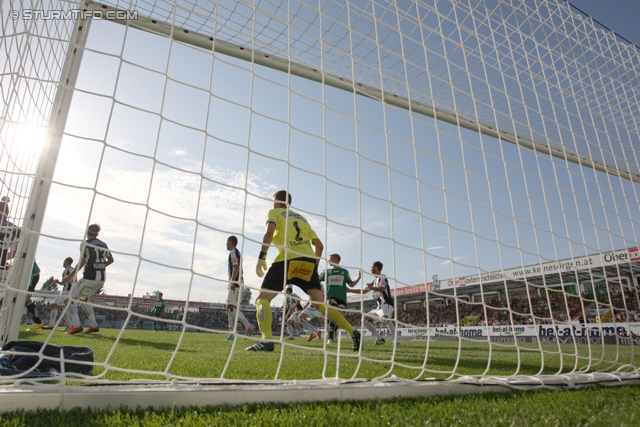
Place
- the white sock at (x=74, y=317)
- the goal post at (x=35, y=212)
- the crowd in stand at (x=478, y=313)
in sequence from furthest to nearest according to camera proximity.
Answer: the crowd in stand at (x=478, y=313), the white sock at (x=74, y=317), the goal post at (x=35, y=212)

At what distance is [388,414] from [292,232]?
253cm

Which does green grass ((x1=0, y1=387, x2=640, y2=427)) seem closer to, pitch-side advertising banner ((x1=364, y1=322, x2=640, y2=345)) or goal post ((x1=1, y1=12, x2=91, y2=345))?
goal post ((x1=1, y1=12, x2=91, y2=345))

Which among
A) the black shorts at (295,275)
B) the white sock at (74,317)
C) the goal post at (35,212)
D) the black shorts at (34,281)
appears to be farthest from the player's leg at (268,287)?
the black shorts at (34,281)

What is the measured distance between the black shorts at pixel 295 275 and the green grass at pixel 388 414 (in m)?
2.16

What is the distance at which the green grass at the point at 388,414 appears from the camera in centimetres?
139

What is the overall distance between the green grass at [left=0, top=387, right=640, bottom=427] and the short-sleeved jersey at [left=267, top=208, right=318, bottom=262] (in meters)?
2.23

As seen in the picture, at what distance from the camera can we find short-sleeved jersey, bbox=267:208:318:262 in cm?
397

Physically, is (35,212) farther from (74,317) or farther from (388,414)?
(74,317)

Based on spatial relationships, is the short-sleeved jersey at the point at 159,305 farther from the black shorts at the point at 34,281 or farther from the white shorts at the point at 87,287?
the white shorts at the point at 87,287

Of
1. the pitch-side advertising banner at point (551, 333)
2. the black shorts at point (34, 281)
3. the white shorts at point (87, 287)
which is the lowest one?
the pitch-side advertising banner at point (551, 333)

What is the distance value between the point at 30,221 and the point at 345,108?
285 centimetres

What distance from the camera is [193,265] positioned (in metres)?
2.29

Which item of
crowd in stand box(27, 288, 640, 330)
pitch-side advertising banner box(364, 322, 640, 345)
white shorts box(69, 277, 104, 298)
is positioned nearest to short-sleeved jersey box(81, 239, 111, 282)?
A: white shorts box(69, 277, 104, 298)

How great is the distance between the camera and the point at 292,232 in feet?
13.2
